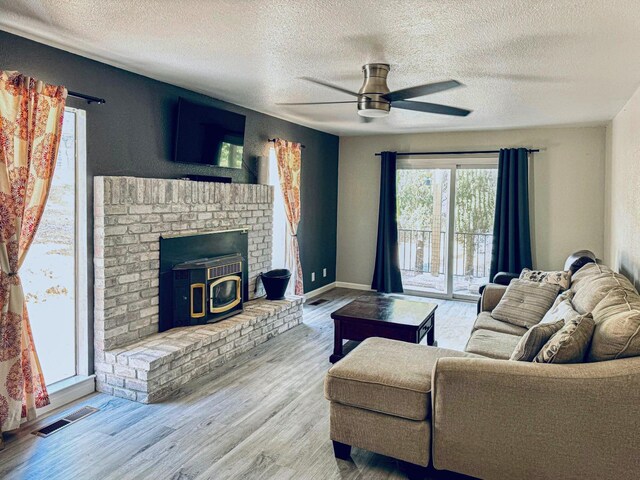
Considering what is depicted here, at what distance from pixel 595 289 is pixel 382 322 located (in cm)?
157

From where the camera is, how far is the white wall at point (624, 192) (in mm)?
3749

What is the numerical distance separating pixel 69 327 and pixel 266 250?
2.43 meters

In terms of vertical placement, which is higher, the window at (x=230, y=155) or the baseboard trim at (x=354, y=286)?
the window at (x=230, y=155)

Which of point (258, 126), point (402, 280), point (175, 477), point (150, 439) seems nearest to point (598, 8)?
point (175, 477)

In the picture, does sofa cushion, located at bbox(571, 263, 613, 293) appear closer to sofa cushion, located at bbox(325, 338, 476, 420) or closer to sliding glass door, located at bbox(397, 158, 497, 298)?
sofa cushion, located at bbox(325, 338, 476, 420)

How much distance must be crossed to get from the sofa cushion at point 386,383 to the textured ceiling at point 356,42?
6.12ft

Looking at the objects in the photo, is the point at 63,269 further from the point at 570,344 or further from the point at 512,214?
the point at 512,214

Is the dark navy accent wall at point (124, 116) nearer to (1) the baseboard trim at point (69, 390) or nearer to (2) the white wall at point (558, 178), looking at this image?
(1) the baseboard trim at point (69, 390)

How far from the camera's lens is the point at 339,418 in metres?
2.55

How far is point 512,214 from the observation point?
611cm

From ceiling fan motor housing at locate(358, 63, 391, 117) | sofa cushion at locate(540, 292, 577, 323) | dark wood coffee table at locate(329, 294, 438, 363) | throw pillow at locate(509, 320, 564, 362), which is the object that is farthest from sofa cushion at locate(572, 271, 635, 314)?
ceiling fan motor housing at locate(358, 63, 391, 117)

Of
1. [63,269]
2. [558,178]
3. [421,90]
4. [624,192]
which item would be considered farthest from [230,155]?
[558,178]

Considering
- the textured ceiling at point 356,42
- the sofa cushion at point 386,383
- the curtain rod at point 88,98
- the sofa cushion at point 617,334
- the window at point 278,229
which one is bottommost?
the sofa cushion at point 386,383

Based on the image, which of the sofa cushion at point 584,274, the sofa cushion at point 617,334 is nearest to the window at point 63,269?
the sofa cushion at point 617,334
